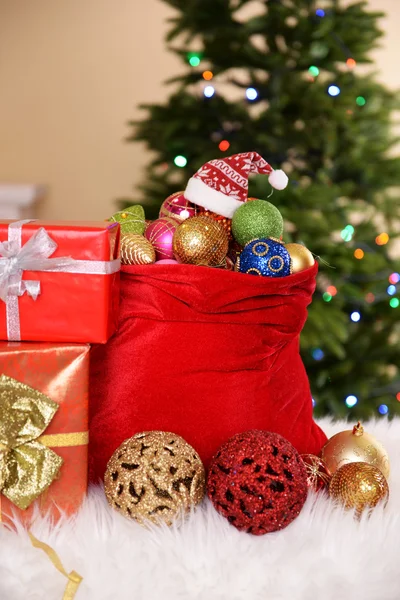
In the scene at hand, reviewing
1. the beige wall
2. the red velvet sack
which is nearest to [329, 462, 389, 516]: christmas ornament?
the red velvet sack

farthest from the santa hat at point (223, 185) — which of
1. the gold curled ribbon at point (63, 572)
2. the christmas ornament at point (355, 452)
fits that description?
the gold curled ribbon at point (63, 572)

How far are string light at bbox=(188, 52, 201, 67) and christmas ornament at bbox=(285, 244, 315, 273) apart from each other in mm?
1111

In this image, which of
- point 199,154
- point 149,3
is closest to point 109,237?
point 199,154

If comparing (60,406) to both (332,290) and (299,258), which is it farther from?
(332,290)

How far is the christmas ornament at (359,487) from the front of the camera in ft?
3.08

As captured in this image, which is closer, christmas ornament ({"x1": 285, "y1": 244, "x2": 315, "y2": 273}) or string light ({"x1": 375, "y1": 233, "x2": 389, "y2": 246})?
christmas ornament ({"x1": 285, "y1": 244, "x2": 315, "y2": 273})

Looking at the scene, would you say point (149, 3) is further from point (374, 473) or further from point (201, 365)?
point (374, 473)

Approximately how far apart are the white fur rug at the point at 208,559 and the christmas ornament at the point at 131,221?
48cm

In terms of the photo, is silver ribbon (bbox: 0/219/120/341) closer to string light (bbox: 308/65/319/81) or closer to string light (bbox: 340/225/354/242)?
string light (bbox: 340/225/354/242)

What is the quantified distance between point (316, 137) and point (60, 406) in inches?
55.0

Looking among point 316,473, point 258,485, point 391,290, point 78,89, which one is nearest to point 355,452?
point 316,473

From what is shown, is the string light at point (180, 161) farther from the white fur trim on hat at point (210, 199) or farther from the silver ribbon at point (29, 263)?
the silver ribbon at point (29, 263)

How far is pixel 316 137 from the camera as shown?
204 centimetres

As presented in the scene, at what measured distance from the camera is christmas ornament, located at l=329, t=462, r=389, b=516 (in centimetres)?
94
